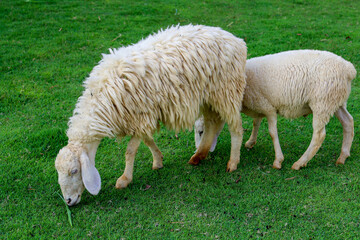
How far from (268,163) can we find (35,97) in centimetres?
369

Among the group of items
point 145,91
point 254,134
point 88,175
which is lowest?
point 254,134

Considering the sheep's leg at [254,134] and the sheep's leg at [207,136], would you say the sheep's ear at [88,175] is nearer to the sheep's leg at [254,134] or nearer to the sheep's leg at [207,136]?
the sheep's leg at [207,136]

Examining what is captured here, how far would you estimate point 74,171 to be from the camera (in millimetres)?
3402

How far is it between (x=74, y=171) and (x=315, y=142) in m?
2.55

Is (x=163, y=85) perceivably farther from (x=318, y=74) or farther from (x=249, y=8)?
(x=249, y=8)

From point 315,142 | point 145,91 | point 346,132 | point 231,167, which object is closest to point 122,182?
point 145,91

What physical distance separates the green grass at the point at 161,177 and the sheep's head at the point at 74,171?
26 centimetres

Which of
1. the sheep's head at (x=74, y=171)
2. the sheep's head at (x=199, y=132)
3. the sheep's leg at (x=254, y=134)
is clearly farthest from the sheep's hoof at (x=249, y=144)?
the sheep's head at (x=74, y=171)

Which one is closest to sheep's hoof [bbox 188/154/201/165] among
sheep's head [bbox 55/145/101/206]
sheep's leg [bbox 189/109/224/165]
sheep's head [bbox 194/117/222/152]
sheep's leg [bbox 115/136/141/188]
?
sheep's leg [bbox 189/109/224/165]

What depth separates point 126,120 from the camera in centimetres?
348

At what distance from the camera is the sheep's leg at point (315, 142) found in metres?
4.00

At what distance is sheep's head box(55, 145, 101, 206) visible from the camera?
11.1ft

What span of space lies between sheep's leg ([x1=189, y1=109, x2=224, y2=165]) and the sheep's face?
142cm

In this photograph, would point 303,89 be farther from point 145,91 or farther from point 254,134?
point 145,91
